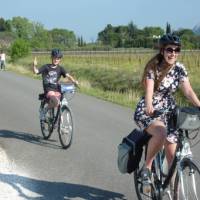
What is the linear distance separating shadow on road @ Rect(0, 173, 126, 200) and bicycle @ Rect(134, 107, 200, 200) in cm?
102

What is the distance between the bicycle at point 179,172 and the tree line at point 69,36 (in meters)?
98.2

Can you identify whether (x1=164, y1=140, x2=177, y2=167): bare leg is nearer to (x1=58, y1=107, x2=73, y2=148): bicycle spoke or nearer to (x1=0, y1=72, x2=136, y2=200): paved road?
(x1=0, y1=72, x2=136, y2=200): paved road

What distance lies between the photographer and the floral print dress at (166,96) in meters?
5.49

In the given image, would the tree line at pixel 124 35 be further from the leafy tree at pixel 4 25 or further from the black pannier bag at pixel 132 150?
the black pannier bag at pixel 132 150

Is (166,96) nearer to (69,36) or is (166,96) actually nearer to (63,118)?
(63,118)

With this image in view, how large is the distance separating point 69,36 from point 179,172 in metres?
173

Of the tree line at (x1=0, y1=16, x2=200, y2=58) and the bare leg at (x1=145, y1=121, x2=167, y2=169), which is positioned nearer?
the bare leg at (x1=145, y1=121, x2=167, y2=169)

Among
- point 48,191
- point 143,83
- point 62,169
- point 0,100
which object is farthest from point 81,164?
point 0,100

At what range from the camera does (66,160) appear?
8.95 m

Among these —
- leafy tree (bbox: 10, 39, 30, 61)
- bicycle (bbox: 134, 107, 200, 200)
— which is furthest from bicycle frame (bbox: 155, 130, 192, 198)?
leafy tree (bbox: 10, 39, 30, 61)

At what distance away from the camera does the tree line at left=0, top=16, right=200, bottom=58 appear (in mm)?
125725

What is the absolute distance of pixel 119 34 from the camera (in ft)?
483

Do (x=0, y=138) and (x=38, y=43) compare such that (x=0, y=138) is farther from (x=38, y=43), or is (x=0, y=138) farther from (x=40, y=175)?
(x=38, y=43)

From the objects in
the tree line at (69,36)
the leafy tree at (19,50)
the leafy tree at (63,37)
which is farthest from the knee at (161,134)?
the leafy tree at (63,37)
